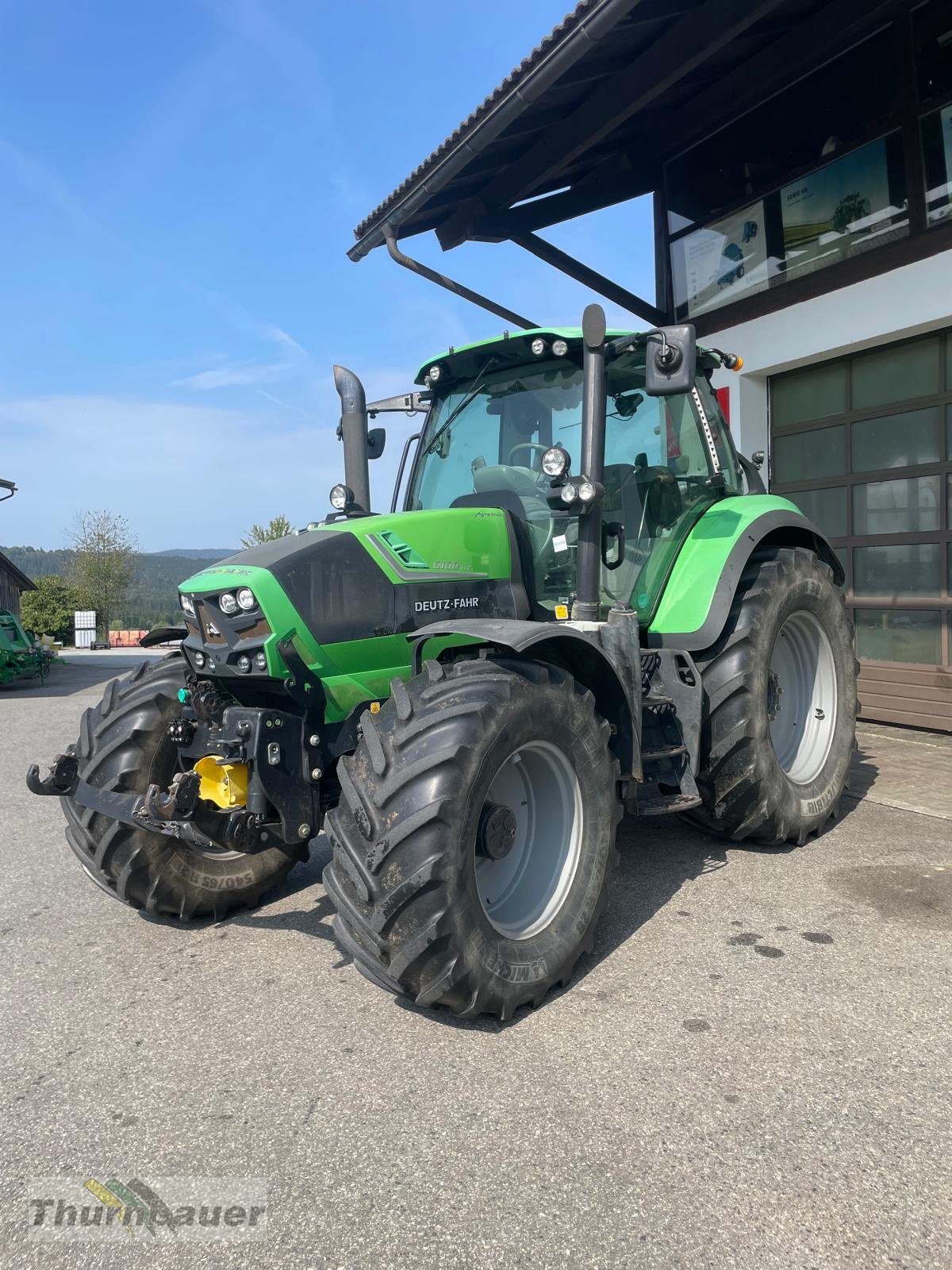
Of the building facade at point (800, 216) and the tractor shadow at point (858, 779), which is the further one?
the building facade at point (800, 216)

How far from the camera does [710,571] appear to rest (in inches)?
152

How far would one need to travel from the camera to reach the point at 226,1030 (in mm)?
2600

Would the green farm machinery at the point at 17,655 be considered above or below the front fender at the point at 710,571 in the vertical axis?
below

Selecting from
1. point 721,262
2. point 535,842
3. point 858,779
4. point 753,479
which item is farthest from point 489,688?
point 721,262

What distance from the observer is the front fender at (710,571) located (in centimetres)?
377

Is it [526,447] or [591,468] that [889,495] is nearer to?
[526,447]

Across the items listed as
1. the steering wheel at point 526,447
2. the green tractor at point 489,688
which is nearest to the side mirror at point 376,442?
the green tractor at point 489,688

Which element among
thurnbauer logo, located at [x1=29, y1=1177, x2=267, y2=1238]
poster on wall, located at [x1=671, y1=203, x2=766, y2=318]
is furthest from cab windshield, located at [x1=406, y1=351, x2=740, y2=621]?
poster on wall, located at [x1=671, y1=203, x2=766, y2=318]

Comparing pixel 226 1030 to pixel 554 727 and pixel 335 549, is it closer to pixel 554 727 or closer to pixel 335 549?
pixel 554 727

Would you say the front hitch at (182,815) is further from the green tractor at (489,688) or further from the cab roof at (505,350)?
the cab roof at (505,350)

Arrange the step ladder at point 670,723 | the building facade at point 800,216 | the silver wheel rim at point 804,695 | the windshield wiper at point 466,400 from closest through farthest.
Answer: the step ladder at point 670,723 → the windshield wiper at point 466,400 → the silver wheel rim at point 804,695 → the building facade at point 800,216

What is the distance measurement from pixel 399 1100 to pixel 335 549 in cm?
171

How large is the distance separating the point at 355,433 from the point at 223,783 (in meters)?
1.82

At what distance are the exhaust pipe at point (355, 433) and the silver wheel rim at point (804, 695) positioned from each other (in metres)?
2.22
